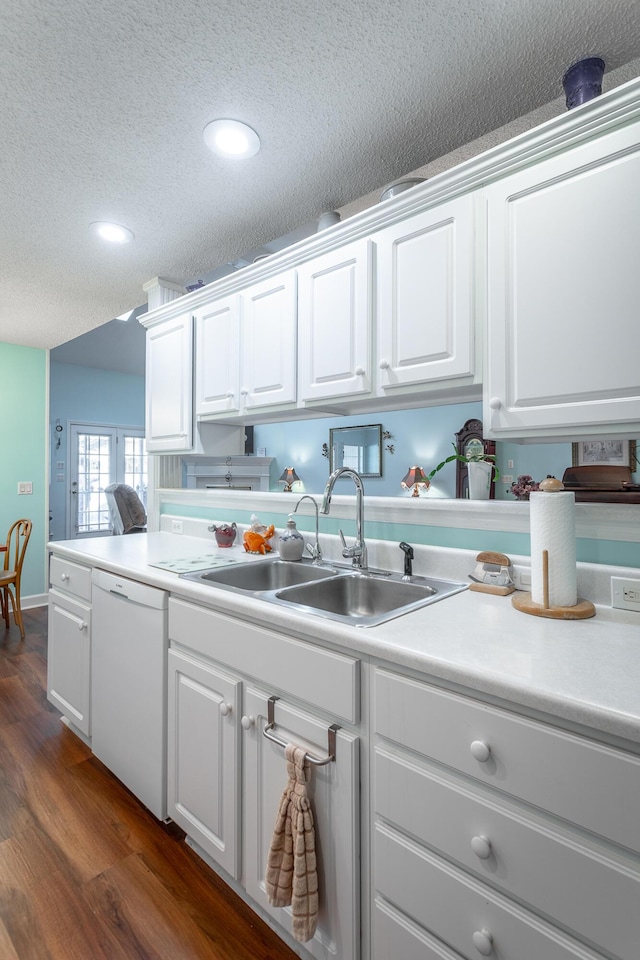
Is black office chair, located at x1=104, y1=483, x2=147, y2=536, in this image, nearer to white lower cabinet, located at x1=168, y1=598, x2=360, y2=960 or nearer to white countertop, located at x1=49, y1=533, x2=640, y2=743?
white lower cabinet, located at x1=168, y1=598, x2=360, y2=960

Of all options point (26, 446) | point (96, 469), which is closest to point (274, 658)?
point (26, 446)

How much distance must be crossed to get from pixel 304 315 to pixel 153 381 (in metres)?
1.22

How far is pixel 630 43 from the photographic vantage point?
135 cm

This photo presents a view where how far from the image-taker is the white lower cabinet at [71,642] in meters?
2.02

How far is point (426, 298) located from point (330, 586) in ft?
3.30

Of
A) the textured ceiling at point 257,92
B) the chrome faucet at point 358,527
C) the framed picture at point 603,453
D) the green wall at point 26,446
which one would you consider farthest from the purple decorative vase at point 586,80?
the green wall at point 26,446

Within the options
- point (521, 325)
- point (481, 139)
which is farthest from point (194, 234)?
point (521, 325)

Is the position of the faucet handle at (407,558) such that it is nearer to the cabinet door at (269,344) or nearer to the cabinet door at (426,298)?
the cabinet door at (426,298)

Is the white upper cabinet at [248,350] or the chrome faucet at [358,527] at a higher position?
the white upper cabinet at [248,350]

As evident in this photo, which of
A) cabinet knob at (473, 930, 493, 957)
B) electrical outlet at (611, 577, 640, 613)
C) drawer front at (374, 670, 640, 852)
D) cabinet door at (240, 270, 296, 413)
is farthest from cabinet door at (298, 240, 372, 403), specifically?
cabinet knob at (473, 930, 493, 957)

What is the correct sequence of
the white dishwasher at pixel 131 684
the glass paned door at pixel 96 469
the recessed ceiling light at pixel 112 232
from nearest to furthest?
the white dishwasher at pixel 131 684
the recessed ceiling light at pixel 112 232
the glass paned door at pixel 96 469

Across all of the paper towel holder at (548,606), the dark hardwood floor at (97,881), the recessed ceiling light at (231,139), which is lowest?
the dark hardwood floor at (97,881)

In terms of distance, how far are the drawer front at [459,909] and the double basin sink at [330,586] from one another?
0.52m

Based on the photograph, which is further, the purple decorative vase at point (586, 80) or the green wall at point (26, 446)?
the green wall at point (26, 446)
